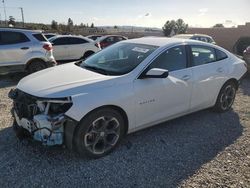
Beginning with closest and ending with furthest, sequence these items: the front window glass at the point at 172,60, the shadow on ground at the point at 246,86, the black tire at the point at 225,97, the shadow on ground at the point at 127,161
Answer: the shadow on ground at the point at 127,161 < the front window glass at the point at 172,60 < the black tire at the point at 225,97 < the shadow on ground at the point at 246,86

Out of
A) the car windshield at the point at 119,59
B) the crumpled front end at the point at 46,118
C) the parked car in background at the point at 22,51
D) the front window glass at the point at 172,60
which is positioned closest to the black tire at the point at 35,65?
the parked car in background at the point at 22,51

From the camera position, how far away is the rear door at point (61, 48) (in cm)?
1236

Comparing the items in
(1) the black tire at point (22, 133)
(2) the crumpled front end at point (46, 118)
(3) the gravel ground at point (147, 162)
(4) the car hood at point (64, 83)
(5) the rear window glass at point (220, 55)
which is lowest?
(3) the gravel ground at point (147, 162)

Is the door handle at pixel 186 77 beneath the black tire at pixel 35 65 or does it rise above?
above

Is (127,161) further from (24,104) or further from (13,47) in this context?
(13,47)

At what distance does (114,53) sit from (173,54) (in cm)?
100

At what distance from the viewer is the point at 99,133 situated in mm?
3699

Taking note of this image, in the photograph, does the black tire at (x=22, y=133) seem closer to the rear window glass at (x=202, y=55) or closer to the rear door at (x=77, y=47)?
the rear window glass at (x=202, y=55)

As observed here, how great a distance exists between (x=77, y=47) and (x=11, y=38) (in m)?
4.38

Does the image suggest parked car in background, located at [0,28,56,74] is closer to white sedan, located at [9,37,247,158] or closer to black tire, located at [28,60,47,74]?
black tire, located at [28,60,47,74]

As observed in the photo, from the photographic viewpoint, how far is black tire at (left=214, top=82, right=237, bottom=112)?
5453 mm

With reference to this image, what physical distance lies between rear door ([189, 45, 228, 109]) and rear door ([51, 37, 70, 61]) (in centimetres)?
848

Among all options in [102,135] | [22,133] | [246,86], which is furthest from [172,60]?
[246,86]

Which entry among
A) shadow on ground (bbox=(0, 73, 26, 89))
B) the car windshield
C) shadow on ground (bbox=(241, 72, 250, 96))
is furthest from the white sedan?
shadow on ground (bbox=(0, 73, 26, 89))
